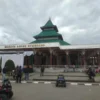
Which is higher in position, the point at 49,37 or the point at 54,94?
the point at 49,37

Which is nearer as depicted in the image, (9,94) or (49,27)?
(9,94)

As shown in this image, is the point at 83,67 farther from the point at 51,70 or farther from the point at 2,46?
the point at 2,46

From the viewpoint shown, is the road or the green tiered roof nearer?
the road

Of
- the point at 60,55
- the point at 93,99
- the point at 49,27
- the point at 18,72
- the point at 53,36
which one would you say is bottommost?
the point at 93,99

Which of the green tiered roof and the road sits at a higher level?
the green tiered roof

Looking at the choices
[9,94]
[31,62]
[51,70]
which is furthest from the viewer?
[31,62]

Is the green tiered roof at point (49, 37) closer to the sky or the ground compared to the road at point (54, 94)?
closer to the sky

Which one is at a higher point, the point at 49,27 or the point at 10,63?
the point at 49,27

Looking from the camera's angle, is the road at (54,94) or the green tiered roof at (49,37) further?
the green tiered roof at (49,37)

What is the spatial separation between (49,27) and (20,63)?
19.0m

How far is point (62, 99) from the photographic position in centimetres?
896

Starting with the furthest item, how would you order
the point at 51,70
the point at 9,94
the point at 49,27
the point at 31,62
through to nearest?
the point at 49,27
the point at 31,62
the point at 51,70
the point at 9,94

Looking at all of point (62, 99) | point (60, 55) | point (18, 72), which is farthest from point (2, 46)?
point (62, 99)

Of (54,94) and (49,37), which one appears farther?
(49,37)
